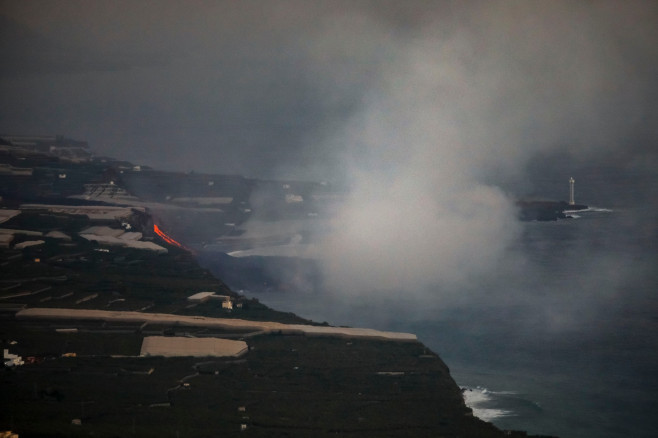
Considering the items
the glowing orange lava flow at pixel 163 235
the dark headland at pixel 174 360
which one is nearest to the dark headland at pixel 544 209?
the glowing orange lava flow at pixel 163 235

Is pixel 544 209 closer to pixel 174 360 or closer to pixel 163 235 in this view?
pixel 163 235

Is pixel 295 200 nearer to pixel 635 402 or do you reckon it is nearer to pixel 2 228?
pixel 2 228

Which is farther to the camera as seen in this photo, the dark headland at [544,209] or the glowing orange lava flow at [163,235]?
the dark headland at [544,209]

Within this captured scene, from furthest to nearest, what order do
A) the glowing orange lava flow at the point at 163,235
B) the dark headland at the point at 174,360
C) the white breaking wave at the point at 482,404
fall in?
1. the glowing orange lava flow at the point at 163,235
2. the white breaking wave at the point at 482,404
3. the dark headland at the point at 174,360

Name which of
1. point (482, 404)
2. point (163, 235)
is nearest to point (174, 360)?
point (482, 404)

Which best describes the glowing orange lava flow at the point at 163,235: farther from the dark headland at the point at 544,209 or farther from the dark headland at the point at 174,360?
the dark headland at the point at 544,209

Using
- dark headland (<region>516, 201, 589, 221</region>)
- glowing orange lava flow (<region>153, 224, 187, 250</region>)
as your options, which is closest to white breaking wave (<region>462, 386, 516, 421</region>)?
glowing orange lava flow (<region>153, 224, 187, 250</region>)
